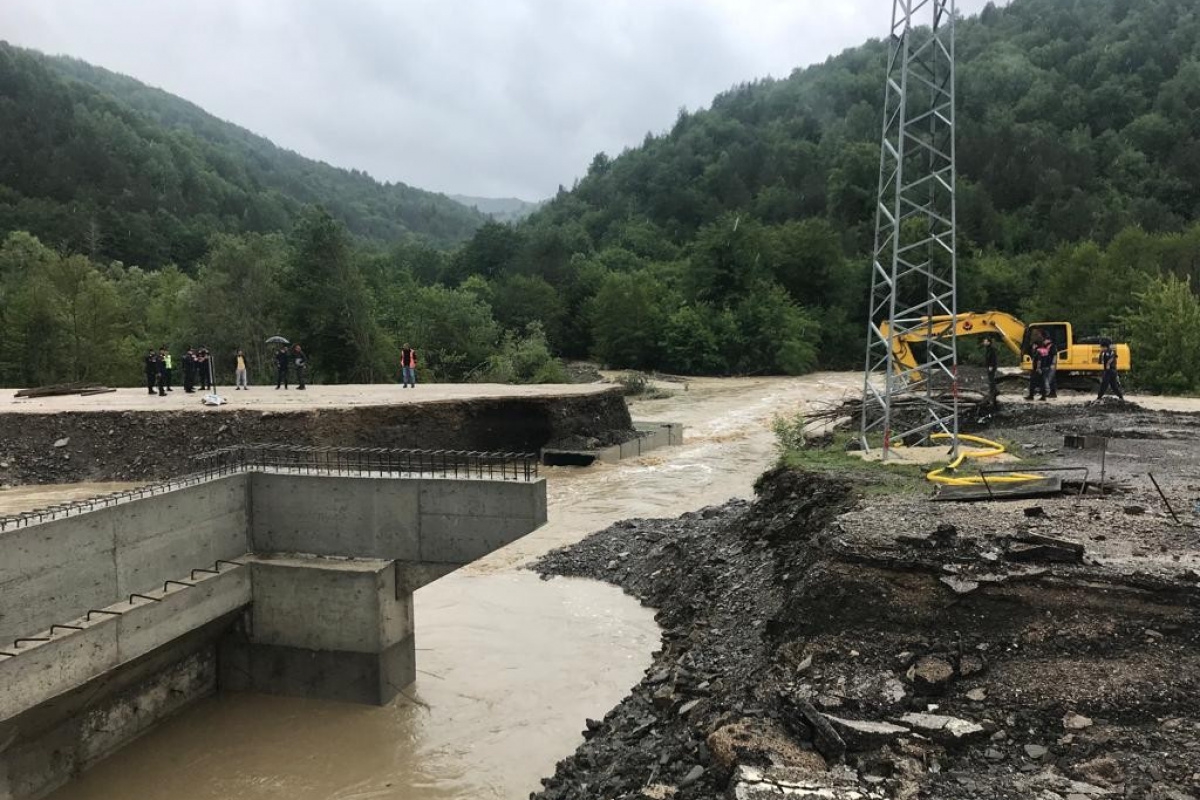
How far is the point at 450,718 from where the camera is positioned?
11750 millimetres

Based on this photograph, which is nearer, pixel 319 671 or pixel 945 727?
pixel 945 727

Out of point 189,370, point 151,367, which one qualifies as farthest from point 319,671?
point 151,367

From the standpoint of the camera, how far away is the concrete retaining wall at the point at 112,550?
10.1 meters

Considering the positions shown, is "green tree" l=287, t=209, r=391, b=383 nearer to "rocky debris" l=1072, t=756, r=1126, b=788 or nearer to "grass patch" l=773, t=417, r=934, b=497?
"grass patch" l=773, t=417, r=934, b=497

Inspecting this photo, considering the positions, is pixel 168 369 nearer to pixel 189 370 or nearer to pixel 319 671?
pixel 189 370

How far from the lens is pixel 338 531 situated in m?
13.2

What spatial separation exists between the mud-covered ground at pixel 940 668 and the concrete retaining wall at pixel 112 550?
23.1 ft

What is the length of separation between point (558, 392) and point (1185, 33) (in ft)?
371

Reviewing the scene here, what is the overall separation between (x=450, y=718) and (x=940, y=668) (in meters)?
7.30

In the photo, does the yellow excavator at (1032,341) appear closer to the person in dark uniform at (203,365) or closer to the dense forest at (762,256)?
the dense forest at (762,256)

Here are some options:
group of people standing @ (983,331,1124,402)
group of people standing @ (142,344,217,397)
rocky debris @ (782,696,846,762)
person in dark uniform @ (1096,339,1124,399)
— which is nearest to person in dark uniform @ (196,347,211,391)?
group of people standing @ (142,344,217,397)

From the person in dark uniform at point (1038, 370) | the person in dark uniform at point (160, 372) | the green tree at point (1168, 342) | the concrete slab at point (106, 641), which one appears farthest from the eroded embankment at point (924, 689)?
the green tree at point (1168, 342)

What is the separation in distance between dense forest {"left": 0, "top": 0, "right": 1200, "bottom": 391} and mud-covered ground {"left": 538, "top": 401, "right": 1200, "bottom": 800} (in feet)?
87.7

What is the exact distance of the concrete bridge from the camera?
402 inches
